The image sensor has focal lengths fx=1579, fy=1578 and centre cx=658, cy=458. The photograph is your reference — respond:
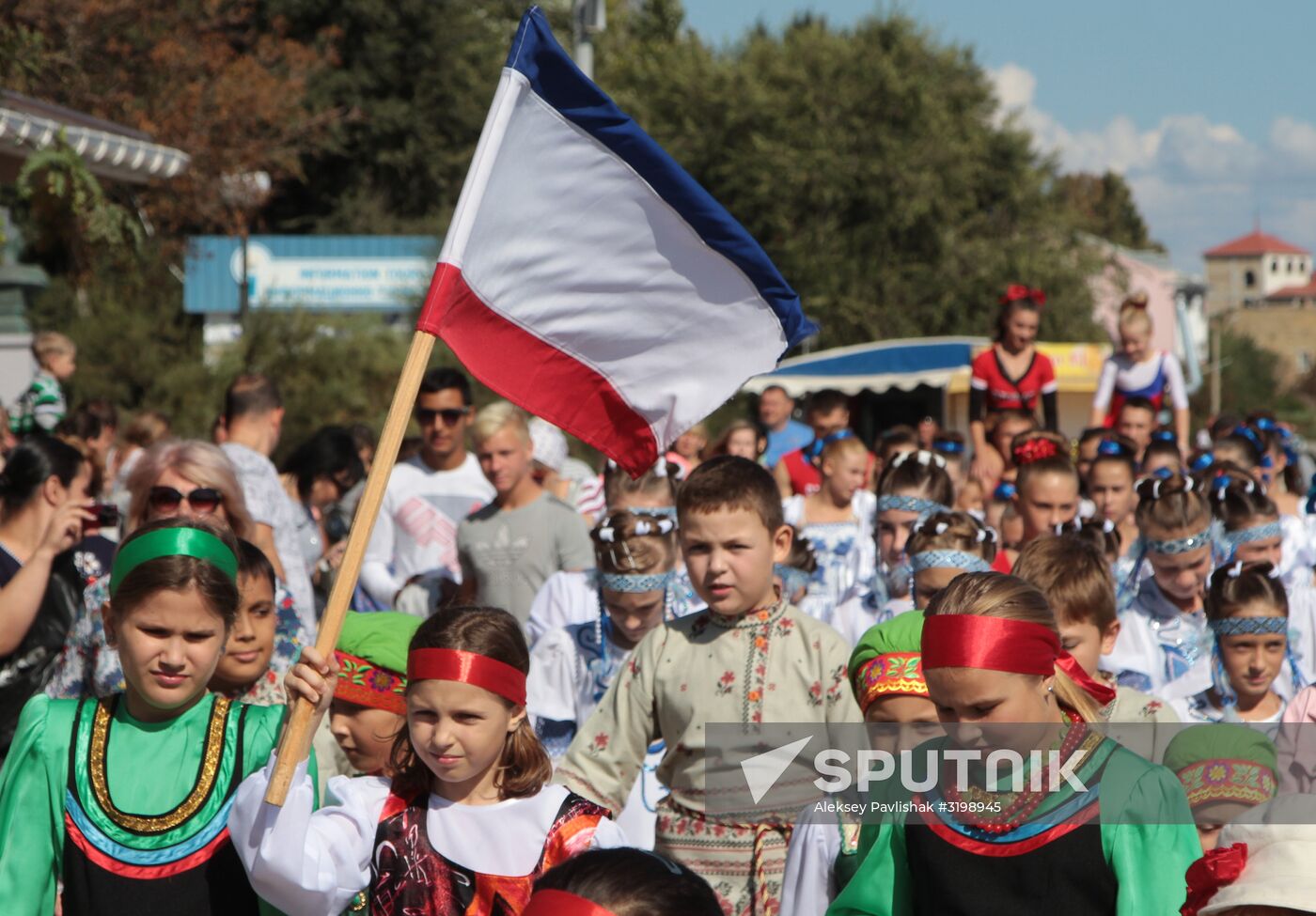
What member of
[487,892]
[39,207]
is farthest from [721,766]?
[39,207]

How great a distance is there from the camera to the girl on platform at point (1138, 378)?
10.3 m

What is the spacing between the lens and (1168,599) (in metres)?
5.85

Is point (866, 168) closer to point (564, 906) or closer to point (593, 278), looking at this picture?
point (593, 278)

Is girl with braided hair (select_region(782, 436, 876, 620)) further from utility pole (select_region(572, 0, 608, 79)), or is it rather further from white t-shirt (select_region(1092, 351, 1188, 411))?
utility pole (select_region(572, 0, 608, 79))

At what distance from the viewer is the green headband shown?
354 cm

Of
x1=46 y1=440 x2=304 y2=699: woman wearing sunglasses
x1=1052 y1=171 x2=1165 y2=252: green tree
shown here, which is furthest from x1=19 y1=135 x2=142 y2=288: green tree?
x1=1052 y1=171 x2=1165 y2=252: green tree

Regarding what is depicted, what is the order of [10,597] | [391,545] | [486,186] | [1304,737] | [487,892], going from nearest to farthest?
1. [487,892]
2. [486,186]
3. [1304,737]
4. [10,597]
5. [391,545]

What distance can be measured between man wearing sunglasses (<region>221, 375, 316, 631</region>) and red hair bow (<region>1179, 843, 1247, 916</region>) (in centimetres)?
406

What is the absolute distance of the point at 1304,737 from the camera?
4719 millimetres

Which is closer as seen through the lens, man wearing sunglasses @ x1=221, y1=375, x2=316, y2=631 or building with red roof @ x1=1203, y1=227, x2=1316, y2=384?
man wearing sunglasses @ x1=221, y1=375, x2=316, y2=631

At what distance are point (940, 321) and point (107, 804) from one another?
3119cm

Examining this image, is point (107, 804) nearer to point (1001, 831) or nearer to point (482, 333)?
point (482, 333)

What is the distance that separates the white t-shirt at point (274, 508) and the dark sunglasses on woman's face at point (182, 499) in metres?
1.00

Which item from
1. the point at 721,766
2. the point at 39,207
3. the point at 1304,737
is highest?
the point at 39,207
